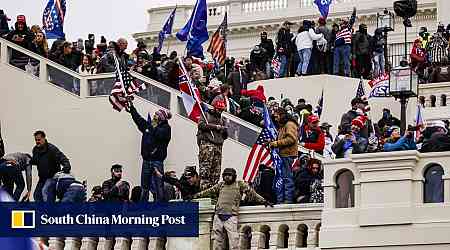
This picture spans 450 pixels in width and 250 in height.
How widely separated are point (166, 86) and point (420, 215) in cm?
1187

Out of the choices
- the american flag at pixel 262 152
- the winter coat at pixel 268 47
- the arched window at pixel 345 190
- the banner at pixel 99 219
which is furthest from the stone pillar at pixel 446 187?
the winter coat at pixel 268 47

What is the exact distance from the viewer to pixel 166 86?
127ft

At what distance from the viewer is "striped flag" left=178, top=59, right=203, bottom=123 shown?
35750 millimetres

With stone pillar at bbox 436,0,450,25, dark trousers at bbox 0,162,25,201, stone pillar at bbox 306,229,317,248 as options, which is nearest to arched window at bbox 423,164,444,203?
stone pillar at bbox 306,229,317,248

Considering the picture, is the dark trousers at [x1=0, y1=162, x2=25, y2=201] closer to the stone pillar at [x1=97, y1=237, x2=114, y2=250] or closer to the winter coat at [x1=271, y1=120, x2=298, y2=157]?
the stone pillar at [x1=97, y1=237, x2=114, y2=250]

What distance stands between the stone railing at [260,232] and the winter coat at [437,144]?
1.83m

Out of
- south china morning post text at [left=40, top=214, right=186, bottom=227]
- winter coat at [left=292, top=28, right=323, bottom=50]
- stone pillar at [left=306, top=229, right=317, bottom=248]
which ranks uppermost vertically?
winter coat at [left=292, top=28, right=323, bottom=50]

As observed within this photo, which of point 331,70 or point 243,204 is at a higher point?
point 331,70

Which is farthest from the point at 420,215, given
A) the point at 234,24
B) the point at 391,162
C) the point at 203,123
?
the point at 234,24

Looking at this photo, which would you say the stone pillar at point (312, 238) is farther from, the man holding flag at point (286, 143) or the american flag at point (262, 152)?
the american flag at point (262, 152)

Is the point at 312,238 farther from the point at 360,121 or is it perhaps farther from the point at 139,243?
the point at 360,121

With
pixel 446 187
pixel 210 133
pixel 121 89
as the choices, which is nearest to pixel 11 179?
pixel 210 133

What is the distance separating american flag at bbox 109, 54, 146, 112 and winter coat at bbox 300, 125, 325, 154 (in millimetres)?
3816

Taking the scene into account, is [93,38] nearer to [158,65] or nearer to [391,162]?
[158,65]
